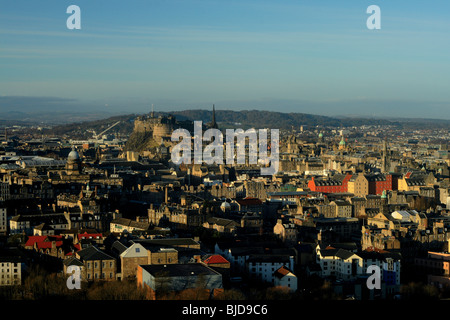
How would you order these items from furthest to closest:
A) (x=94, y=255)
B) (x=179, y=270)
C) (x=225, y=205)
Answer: (x=225, y=205) → (x=94, y=255) → (x=179, y=270)

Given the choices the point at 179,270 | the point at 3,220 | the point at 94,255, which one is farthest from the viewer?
the point at 3,220

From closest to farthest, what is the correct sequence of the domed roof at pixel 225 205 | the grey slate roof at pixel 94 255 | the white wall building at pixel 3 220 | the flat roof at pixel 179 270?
the flat roof at pixel 179 270 < the grey slate roof at pixel 94 255 < the white wall building at pixel 3 220 < the domed roof at pixel 225 205

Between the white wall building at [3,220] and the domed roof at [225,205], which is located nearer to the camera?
the white wall building at [3,220]

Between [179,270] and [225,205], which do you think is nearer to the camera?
[179,270]

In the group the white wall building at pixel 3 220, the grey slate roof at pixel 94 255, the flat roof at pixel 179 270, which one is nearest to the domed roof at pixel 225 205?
the white wall building at pixel 3 220

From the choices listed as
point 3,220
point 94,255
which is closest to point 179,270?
point 94,255

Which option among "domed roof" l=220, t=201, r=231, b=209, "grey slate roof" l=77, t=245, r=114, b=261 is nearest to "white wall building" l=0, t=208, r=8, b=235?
"grey slate roof" l=77, t=245, r=114, b=261

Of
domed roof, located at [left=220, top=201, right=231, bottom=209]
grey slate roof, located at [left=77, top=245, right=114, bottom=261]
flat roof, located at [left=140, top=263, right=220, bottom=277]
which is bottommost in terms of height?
domed roof, located at [left=220, top=201, right=231, bottom=209]

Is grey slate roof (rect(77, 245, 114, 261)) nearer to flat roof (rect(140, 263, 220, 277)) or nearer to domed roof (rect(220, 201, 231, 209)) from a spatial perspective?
flat roof (rect(140, 263, 220, 277))

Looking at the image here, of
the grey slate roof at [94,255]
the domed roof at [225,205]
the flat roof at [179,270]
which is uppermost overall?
the grey slate roof at [94,255]

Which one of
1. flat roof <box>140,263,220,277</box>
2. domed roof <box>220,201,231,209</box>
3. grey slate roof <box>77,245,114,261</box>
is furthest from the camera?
domed roof <box>220,201,231,209</box>

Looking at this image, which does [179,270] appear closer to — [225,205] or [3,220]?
[3,220]

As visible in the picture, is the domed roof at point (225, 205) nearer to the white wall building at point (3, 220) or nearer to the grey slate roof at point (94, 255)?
the white wall building at point (3, 220)
